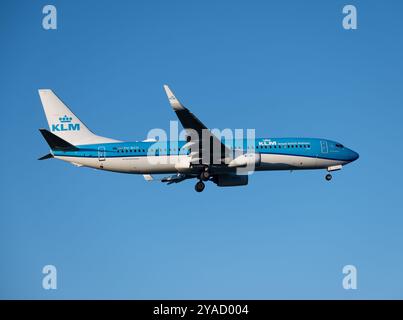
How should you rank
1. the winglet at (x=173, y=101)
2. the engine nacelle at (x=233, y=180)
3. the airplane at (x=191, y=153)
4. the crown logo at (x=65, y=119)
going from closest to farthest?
the winglet at (x=173, y=101), the airplane at (x=191, y=153), the engine nacelle at (x=233, y=180), the crown logo at (x=65, y=119)

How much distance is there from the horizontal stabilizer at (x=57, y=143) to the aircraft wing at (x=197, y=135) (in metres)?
11.9

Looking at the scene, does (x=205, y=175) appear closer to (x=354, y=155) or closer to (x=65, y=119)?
(x=65, y=119)

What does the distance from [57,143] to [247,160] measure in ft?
59.8

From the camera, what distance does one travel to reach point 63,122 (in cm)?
7406

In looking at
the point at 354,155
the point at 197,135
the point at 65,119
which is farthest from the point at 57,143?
the point at 354,155

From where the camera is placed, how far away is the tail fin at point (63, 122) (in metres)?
72.7

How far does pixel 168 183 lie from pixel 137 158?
Answer: 7.59m

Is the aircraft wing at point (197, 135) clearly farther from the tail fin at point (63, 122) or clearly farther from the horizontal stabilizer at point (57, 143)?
the horizontal stabilizer at point (57, 143)

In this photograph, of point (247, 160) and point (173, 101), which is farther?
point (247, 160)

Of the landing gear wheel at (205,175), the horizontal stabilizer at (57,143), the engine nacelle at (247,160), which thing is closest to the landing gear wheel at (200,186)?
the landing gear wheel at (205,175)

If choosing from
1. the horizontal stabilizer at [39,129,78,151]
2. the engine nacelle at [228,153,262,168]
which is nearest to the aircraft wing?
the engine nacelle at [228,153,262,168]

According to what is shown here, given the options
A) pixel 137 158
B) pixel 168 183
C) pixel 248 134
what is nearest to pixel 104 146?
pixel 137 158

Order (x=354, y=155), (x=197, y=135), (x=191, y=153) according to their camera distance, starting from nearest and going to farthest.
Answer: (x=197, y=135)
(x=191, y=153)
(x=354, y=155)
